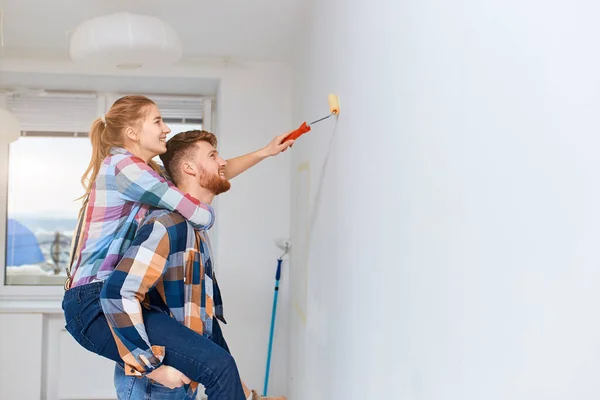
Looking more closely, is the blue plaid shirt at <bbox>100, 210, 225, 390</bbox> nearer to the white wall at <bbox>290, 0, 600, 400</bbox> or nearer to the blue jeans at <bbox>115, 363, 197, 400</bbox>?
the blue jeans at <bbox>115, 363, 197, 400</bbox>

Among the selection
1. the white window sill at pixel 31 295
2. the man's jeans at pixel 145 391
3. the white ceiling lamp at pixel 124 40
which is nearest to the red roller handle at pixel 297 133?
the white ceiling lamp at pixel 124 40

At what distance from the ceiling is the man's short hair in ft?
3.36

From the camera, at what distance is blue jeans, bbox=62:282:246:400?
5.41 feet

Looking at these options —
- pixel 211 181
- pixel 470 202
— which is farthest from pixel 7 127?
pixel 470 202

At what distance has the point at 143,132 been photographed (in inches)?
77.6

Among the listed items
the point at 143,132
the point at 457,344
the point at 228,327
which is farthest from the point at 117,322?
the point at 228,327

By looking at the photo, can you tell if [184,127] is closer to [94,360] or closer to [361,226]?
[94,360]

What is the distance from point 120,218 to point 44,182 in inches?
97.5

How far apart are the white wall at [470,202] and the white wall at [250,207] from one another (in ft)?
6.03

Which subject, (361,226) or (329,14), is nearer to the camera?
(361,226)

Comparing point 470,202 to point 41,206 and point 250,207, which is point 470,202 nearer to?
point 250,207

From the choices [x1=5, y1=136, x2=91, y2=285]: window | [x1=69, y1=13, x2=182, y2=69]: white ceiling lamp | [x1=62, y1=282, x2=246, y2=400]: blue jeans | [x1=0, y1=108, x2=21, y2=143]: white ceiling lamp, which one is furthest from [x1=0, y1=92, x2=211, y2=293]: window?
[x1=62, y1=282, x2=246, y2=400]: blue jeans

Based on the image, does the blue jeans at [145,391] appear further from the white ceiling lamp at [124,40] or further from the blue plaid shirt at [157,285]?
the white ceiling lamp at [124,40]

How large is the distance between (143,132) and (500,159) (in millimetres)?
1406
